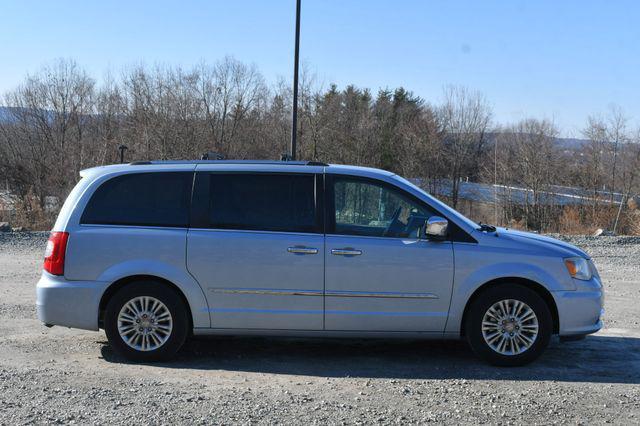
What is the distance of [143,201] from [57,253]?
0.92 meters

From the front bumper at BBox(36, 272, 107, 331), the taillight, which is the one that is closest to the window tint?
the front bumper at BBox(36, 272, 107, 331)

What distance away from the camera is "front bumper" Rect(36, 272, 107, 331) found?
6.19 m

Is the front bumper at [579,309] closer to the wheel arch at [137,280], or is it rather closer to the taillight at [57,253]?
the wheel arch at [137,280]

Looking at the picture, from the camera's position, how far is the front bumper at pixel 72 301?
244 inches

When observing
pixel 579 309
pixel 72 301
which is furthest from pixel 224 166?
pixel 579 309

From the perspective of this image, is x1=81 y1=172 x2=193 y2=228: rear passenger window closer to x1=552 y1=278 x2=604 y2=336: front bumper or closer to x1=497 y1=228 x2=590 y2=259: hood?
x1=497 y1=228 x2=590 y2=259: hood

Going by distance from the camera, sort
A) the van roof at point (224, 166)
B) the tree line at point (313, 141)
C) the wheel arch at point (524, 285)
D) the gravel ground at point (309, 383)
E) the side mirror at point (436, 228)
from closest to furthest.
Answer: the gravel ground at point (309, 383) < the side mirror at point (436, 228) < the wheel arch at point (524, 285) < the van roof at point (224, 166) < the tree line at point (313, 141)

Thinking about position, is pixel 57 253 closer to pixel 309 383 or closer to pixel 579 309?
pixel 309 383

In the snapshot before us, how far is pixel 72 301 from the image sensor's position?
244 inches

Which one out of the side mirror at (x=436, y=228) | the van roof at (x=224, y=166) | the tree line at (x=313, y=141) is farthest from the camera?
the tree line at (x=313, y=141)

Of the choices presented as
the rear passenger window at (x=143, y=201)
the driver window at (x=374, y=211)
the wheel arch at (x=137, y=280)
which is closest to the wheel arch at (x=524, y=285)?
the driver window at (x=374, y=211)

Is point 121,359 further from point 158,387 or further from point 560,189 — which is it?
point 560,189

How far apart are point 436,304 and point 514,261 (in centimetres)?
83

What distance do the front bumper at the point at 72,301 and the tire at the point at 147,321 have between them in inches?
5.6
